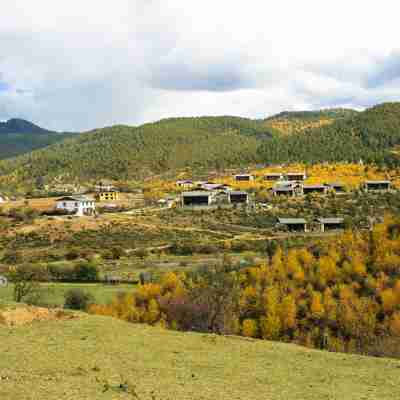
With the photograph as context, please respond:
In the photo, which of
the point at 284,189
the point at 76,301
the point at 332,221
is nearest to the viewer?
the point at 76,301

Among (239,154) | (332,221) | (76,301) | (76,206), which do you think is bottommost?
(76,301)

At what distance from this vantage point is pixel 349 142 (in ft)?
522

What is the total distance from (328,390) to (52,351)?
859 centimetres

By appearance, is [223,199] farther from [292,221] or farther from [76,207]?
[292,221]

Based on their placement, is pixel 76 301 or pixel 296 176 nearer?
pixel 76 301

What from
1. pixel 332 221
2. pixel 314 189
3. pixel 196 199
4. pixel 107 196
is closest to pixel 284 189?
pixel 314 189

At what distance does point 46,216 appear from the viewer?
3487 inches

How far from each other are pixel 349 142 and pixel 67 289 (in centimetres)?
12740

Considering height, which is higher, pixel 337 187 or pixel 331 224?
pixel 337 187

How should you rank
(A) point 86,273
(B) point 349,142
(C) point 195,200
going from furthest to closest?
1. (B) point 349,142
2. (C) point 195,200
3. (A) point 86,273

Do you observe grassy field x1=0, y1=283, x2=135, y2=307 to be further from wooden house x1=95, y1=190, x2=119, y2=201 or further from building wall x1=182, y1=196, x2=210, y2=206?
wooden house x1=95, y1=190, x2=119, y2=201

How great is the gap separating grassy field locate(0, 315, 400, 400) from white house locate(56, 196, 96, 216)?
71.6 m

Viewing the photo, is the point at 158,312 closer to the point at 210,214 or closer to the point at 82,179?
the point at 210,214

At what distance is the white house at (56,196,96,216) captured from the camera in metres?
92.9
